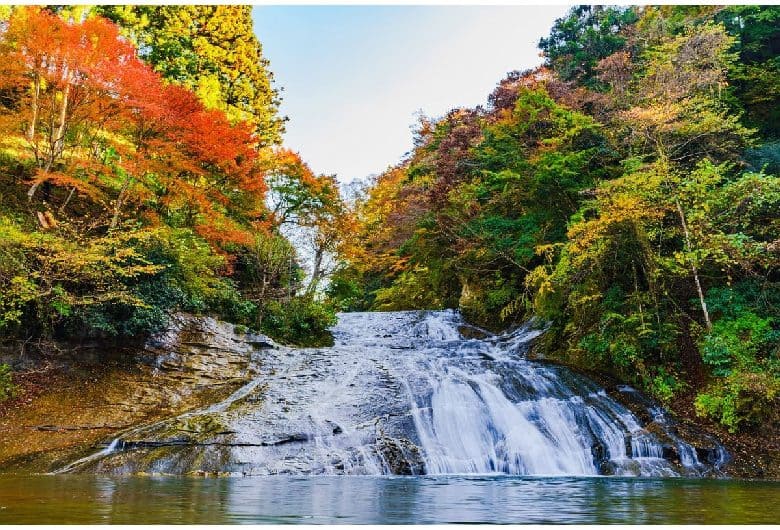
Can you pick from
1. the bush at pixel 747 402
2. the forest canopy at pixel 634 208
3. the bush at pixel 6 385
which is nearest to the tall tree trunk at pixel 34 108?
the bush at pixel 6 385

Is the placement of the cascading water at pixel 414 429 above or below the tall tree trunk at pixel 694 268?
below

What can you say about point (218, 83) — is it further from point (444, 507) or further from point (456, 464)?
point (444, 507)

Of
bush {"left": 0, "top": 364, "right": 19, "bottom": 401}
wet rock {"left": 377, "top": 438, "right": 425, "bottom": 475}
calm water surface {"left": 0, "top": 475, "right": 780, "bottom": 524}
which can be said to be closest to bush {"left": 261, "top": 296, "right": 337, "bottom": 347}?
bush {"left": 0, "top": 364, "right": 19, "bottom": 401}

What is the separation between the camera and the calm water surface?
4203 mm

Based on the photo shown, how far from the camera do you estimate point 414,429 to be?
9641 millimetres

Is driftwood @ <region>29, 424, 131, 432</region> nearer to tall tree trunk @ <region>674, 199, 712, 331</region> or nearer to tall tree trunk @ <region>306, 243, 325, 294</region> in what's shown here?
tall tree trunk @ <region>306, 243, 325, 294</region>

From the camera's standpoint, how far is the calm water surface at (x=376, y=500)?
4.20 metres

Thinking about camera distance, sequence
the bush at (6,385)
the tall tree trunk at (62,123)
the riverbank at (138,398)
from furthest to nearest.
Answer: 1. the tall tree trunk at (62,123)
2. the bush at (6,385)
3. the riverbank at (138,398)

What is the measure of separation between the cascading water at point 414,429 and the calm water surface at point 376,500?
1.07 m

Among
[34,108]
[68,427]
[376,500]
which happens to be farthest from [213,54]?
[376,500]

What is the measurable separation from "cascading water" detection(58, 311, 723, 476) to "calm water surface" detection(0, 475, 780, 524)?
1070 mm

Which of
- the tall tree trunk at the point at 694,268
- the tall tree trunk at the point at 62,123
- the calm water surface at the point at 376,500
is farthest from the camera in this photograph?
the tall tree trunk at the point at 62,123

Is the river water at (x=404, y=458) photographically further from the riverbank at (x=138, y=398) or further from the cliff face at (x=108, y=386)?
the cliff face at (x=108, y=386)

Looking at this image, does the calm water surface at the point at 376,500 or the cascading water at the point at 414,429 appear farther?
the cascading water at the point at 414,429
